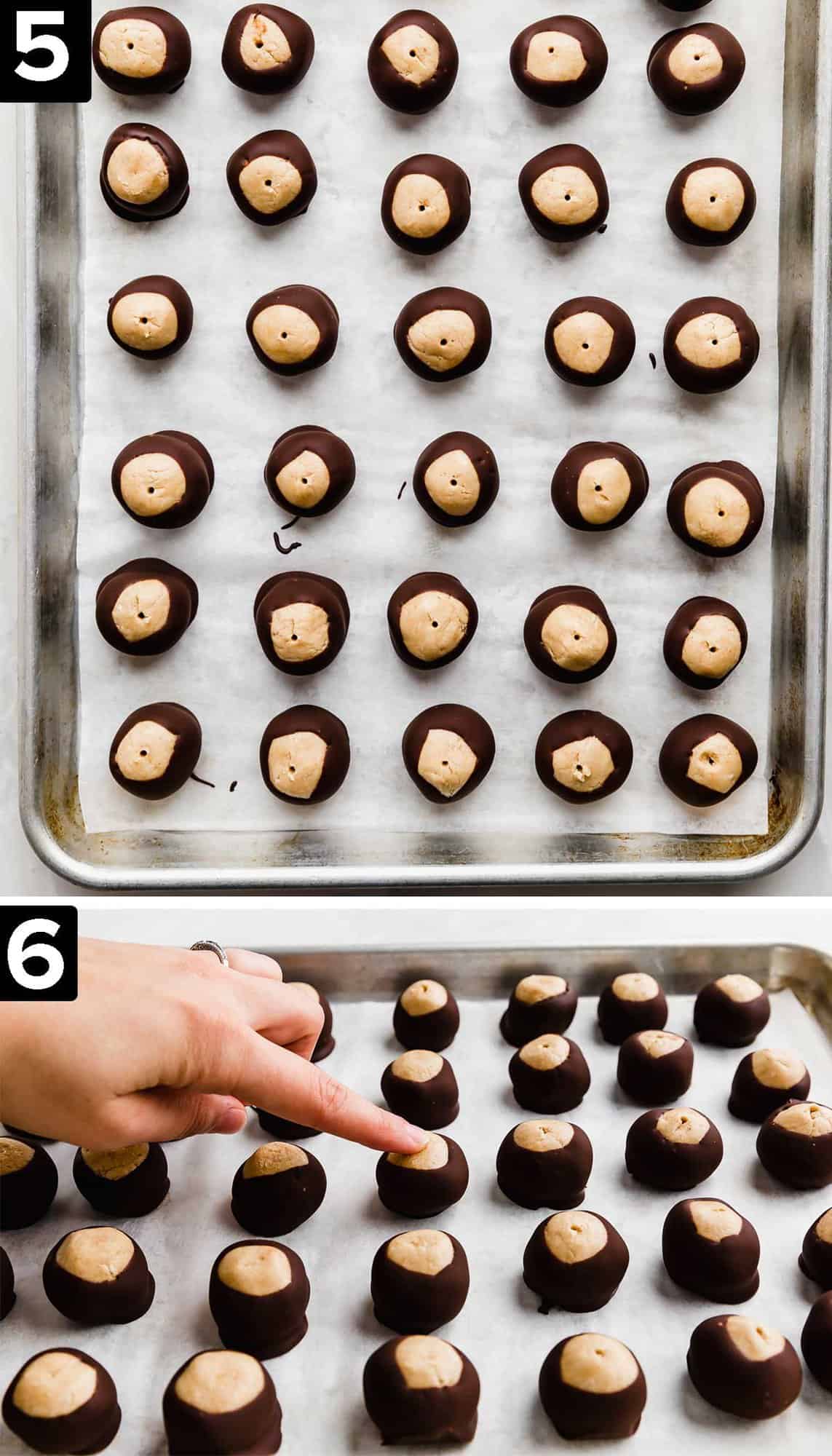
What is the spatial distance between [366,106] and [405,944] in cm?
91

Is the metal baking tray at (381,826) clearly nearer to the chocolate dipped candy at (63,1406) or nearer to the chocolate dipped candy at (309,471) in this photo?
the chocolate dipped candy at (309,471)

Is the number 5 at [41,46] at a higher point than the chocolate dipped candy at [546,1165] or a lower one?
higher

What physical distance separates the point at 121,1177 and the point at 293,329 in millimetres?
848

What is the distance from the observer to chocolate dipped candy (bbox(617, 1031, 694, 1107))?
43.8 inches

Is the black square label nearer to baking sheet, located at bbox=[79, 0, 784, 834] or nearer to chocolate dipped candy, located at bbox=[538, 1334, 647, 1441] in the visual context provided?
baking sheet, located at bbox=[79, 0, 784, 834]

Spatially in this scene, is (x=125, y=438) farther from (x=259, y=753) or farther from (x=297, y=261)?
(x=259, y=753)

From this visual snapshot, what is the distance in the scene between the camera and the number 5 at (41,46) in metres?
1.26

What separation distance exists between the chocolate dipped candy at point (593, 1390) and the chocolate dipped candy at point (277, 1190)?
241mm

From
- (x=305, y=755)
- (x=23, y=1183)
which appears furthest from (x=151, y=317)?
(x=23, y=1183)

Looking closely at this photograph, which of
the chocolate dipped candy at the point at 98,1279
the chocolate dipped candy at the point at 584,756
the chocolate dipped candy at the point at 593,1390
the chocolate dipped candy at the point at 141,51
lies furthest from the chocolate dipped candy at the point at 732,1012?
the chocolate dipped candy at the point at 141,51

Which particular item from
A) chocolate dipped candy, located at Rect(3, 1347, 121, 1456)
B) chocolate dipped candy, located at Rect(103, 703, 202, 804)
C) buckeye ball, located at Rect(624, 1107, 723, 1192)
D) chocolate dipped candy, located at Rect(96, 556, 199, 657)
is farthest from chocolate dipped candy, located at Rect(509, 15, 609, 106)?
chocolate dipped candy, located at Rect(3, 1347, 121, 1456)

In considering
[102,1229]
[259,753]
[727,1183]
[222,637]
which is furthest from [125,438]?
[727,1183]

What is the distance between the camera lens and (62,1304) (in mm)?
951

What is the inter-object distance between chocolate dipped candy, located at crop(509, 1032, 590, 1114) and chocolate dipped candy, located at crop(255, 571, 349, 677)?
18.3 inches
